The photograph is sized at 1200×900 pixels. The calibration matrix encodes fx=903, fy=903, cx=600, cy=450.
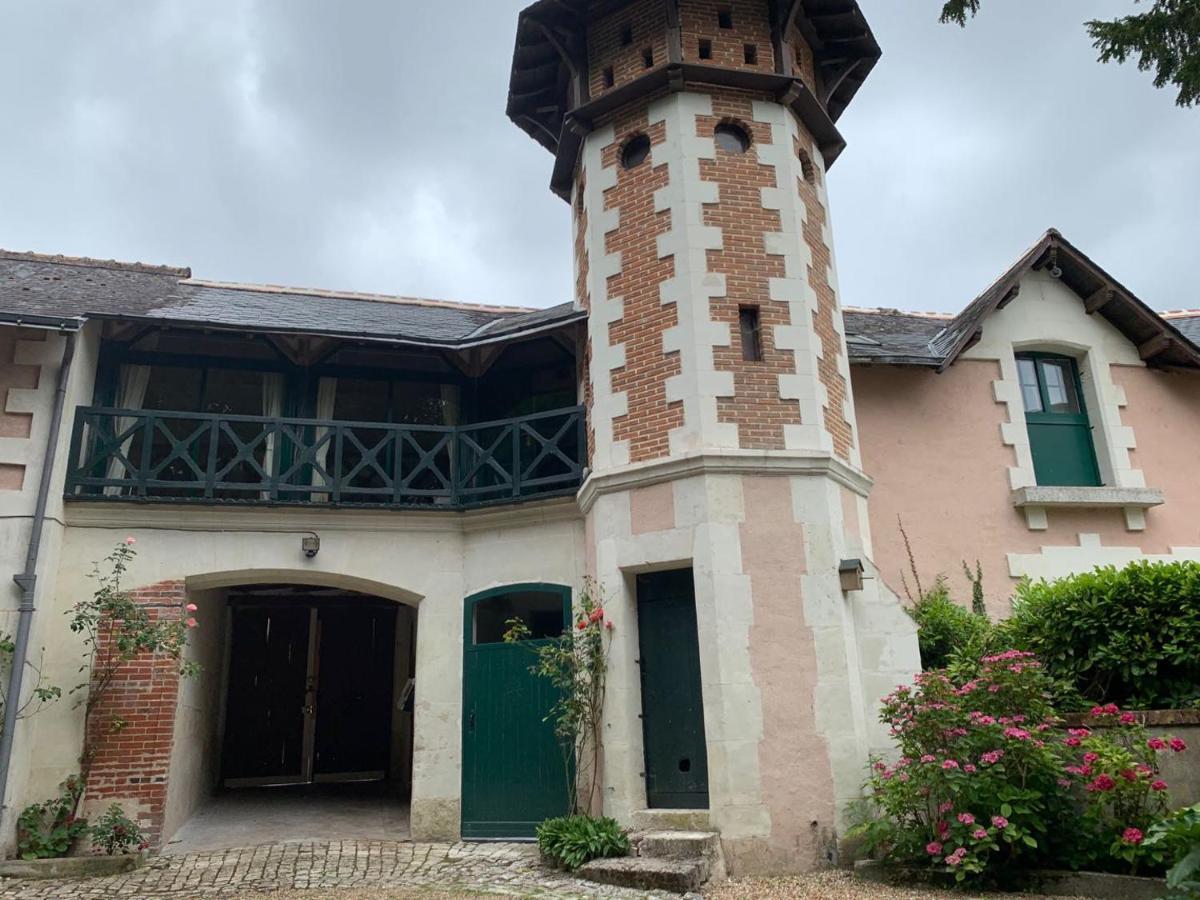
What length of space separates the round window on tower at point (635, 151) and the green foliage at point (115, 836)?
7539 mm

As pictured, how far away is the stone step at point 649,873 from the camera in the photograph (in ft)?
20.6

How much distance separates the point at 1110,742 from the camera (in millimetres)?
6102

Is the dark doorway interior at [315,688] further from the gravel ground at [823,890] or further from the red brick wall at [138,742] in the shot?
the gravel ground at [823,890]

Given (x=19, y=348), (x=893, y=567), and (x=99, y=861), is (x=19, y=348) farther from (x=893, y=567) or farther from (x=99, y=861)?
(x=893, y=567)

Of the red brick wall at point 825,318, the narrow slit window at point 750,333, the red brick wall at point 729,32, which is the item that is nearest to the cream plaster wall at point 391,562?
the narrow slit window at point 750,333

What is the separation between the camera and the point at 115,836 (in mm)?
7508

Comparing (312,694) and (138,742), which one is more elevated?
(312,694)

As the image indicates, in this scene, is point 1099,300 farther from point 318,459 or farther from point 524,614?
point 318,459

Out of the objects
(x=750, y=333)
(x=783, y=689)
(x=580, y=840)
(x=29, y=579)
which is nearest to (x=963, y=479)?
(x=750, y=333)

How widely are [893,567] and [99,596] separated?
7691 mm

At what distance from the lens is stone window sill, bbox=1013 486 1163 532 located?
977 cm

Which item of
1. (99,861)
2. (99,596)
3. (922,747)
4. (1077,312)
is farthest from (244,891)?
(1077,312)

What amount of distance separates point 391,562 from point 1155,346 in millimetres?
8982

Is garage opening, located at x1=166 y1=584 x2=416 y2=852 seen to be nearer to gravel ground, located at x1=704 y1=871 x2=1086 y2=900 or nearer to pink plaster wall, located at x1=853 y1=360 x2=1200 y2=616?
gravel ground, located at x1=704 y1=871 x2=1086 y2=900
